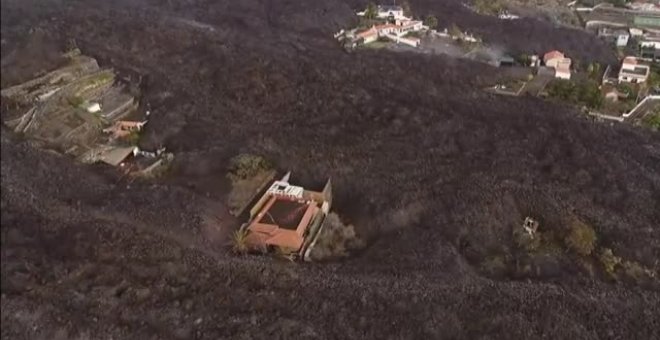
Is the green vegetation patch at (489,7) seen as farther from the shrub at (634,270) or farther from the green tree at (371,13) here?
the shrub at (634,270)

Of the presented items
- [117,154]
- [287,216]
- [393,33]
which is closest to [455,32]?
[393,33]

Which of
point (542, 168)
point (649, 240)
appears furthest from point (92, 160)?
point (649, 240)

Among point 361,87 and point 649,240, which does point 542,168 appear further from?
point 361,87

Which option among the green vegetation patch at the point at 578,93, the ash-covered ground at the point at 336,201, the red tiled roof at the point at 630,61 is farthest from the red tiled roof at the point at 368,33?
the red tiled roof at the point at 630,61

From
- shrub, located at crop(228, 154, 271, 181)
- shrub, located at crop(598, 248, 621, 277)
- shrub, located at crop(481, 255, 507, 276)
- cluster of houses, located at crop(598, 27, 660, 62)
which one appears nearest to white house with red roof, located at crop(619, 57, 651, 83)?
cluster of houses, located at crop(598, 27, 660, 62)

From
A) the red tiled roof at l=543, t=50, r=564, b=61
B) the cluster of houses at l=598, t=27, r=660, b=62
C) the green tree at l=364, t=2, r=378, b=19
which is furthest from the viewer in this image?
the green tree at l=364, t=2, r=378, b=19

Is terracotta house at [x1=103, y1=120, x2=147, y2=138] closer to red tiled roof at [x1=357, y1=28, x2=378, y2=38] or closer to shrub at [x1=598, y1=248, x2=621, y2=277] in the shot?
shrub at [x1=598, y1=248, x2=621, y2=277]

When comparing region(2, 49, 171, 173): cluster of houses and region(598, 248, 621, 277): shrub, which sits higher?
region(2, 49, 171, 173): cluster of houses

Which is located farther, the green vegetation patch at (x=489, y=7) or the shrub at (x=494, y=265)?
the green vegetation patch at (x=489, y=7)
